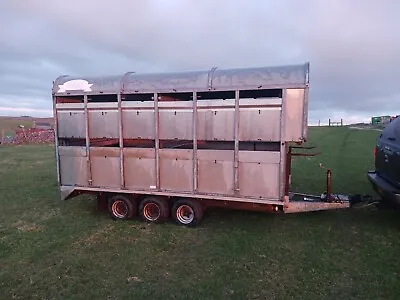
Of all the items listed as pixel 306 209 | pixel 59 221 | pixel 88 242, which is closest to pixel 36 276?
pixel 88 242

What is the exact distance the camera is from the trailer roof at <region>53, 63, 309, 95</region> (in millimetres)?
5891

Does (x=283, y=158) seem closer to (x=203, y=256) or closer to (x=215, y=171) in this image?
(x=215, y=171)

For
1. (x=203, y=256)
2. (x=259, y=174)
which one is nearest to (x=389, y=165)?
(x=259, y=174)

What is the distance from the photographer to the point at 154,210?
7.21m

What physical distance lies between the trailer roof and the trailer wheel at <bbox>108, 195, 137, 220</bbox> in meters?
2.30

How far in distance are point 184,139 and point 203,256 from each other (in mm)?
2273

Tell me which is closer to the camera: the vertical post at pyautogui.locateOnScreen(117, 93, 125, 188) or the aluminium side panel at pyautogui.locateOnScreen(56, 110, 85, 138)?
the vertical post at pyautogui.locateOnScreen(117, 93, 125, 188)

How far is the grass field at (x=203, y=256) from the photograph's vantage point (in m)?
4.54

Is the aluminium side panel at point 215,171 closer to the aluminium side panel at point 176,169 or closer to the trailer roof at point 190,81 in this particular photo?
the aluminium side panel at point 176,169

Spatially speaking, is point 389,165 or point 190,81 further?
point 190,81

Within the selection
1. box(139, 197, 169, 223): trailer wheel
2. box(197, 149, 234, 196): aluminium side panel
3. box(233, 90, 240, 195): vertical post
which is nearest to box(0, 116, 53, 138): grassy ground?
box(139, 197, 169, 223): trailer wheel

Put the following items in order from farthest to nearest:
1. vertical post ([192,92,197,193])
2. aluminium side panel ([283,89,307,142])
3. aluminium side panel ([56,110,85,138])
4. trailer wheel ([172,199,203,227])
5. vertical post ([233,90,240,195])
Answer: aluminium side panel ([56,110,85,138])
trailer wheel ([172,199,203,227])
vertical post ([192,92,197,193])
vertical post ([233,90,240,195])
aluminium side panel ([283,89,307,142])

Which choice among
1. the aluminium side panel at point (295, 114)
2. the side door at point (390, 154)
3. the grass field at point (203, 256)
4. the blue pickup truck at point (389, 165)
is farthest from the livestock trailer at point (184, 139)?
the side door at point (390, 154)

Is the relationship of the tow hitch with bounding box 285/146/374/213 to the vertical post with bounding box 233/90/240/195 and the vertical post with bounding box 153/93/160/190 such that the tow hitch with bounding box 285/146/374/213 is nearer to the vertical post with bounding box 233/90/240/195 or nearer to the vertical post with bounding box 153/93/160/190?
the vertical post with bounding box 233/90/240/195
